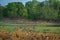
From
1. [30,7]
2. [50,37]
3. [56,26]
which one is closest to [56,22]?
[56,26]

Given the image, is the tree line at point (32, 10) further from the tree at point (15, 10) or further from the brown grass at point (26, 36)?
the brown grass at point (26, 36)

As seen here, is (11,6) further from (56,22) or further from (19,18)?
(56,22)

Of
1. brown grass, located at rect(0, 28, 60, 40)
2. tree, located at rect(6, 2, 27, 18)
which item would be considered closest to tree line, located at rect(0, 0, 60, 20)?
tree, located at rect(6, 2, 27, 18)

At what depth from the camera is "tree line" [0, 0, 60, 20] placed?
1883 millimetres

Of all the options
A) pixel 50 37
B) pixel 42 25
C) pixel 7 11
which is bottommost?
pixel 50 37

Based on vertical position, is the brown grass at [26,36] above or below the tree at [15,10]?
below

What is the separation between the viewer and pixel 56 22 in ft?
6.11

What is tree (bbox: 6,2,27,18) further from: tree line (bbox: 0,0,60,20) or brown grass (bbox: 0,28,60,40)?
brown grass (bbox: 0,28,60,40)

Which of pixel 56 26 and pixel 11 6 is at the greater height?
pixel 11 6

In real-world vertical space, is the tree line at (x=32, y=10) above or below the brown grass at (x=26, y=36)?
above

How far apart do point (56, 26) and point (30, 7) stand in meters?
0.34

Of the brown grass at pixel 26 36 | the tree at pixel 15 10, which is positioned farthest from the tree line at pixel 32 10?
the brown grass at pixel 26 36

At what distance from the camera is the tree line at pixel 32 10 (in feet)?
6.18

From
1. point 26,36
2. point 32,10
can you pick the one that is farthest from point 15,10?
point 26,36
